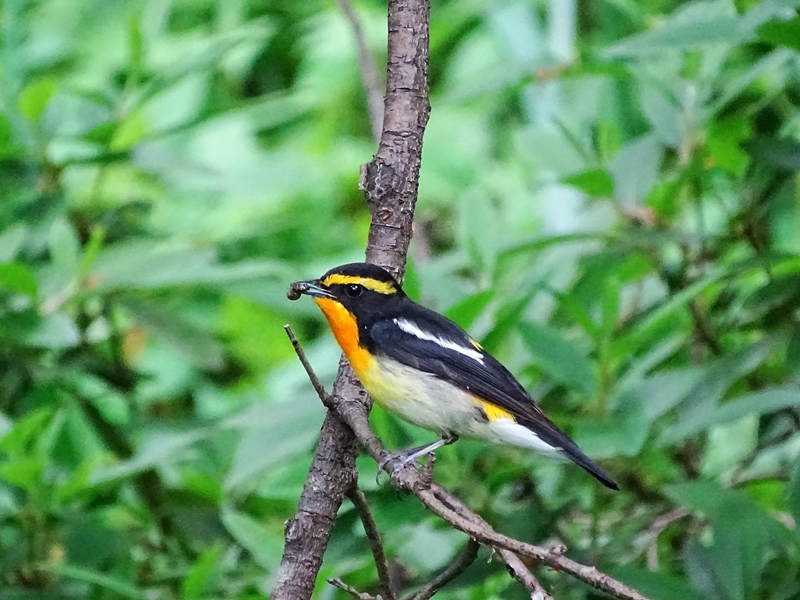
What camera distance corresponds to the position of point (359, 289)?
6.44ft

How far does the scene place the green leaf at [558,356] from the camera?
192 cm

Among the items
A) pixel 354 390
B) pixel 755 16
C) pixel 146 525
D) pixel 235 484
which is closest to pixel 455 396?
pixel 354 390

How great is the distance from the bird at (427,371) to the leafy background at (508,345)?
59mm

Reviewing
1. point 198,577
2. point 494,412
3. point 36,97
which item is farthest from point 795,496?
point 36,97

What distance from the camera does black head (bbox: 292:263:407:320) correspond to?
1.78m

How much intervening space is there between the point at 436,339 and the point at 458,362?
64mm

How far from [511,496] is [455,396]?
34 centimetres

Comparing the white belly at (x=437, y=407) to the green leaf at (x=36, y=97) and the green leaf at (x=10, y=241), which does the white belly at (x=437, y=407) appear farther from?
the green leaf at (x=36, y=97)

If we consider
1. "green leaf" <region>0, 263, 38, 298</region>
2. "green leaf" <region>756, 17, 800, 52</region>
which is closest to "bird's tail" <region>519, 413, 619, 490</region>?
"green leaf" <region>756, 17, 800, 52</region>

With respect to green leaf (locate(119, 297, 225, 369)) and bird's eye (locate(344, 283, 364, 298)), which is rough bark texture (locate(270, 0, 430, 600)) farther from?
green leaf (locate(119, 297, 225, 369))

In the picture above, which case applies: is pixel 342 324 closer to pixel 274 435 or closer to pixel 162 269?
pixel 274 435

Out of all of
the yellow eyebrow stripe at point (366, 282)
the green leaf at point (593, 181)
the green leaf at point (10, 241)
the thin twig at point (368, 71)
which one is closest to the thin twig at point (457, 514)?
the yellow eyebrow stripe at point (366, 282)

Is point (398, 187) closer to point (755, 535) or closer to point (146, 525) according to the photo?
point (755, 535)

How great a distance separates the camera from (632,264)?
8.02 ft
